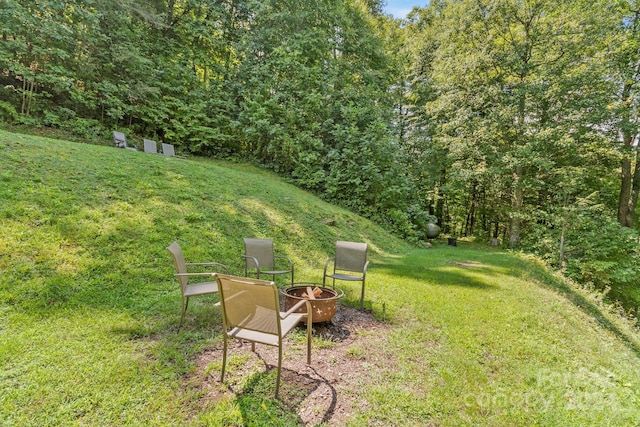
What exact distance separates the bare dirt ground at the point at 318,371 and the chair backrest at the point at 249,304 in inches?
19.9

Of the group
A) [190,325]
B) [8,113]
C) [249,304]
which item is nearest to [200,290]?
[190,325]

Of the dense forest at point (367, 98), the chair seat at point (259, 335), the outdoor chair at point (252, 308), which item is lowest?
the chair seat at point (259, 335)

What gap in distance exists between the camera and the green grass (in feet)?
7.36

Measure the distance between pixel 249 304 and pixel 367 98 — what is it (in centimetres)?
1367

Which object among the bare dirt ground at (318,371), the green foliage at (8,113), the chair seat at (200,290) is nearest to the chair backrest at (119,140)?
the green foliage at (8,113)

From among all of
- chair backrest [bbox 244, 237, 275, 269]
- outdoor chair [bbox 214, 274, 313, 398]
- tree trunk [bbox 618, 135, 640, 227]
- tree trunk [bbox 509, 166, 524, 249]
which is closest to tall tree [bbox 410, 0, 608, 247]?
tree trunk [bbox 509, 166, 524, 249]

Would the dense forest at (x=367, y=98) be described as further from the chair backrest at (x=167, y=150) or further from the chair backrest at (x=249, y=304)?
the chair backrest at (x=249, y=304)

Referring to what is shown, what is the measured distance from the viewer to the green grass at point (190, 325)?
88.3 inches

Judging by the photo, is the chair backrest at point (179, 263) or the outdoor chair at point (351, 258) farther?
the outdoor chair at point (351, 258)

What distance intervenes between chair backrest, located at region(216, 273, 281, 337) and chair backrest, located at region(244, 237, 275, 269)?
216 cm

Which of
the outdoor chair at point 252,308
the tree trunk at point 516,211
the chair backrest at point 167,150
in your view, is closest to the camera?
the outdoor chair at point 252,308

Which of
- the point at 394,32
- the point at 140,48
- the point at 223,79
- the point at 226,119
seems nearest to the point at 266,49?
the point at 223,79

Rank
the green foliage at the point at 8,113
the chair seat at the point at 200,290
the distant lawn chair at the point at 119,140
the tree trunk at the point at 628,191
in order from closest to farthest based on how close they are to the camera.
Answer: the chair seat at the point at 200,290, the green foliage at the point at 8,113, the distant lawn chair at the point at 119,140, the tree trunk at the point at 628,191

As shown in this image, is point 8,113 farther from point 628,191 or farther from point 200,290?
point 628,191
